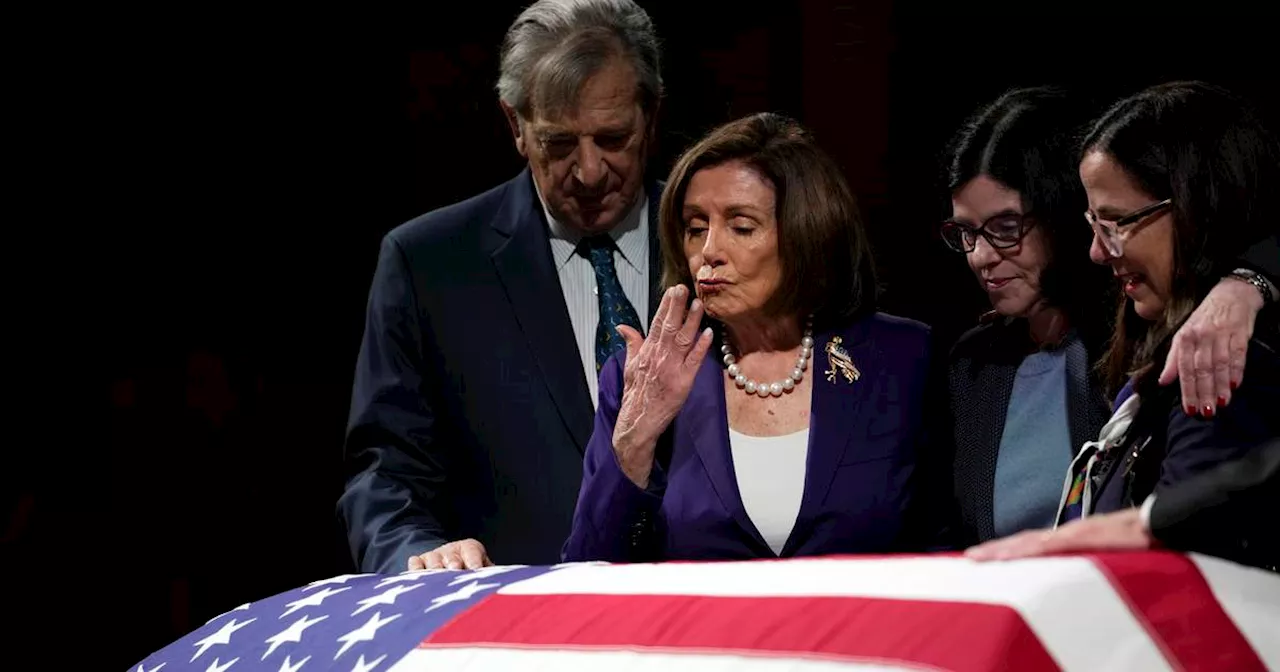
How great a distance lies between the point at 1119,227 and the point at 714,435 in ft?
2.32

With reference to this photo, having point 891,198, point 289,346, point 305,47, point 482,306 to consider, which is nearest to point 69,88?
point 305,47

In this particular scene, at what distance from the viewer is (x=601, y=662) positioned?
1759 millimetres

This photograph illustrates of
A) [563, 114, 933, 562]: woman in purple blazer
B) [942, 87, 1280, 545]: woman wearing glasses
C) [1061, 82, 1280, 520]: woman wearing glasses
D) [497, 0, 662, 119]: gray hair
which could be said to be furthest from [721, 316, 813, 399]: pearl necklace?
[497, 0, 662, 119]: gray hair

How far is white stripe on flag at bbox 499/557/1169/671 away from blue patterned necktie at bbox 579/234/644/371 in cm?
100

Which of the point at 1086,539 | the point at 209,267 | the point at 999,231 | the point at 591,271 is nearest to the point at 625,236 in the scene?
the point at 591,271

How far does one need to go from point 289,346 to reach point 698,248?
239 centimetres

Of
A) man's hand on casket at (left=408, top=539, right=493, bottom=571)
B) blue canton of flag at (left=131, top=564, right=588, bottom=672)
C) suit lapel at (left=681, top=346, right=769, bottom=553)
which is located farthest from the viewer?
man's hand on casket at (left=408, top=539, right=493, bottom=571)

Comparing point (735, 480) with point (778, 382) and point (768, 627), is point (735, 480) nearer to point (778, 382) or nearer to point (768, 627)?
point (778, 382)

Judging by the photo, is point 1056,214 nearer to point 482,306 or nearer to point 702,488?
point 702,488

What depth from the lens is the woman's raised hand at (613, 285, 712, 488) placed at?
7.78ft

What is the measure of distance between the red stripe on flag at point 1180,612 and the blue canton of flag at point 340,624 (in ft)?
2.76

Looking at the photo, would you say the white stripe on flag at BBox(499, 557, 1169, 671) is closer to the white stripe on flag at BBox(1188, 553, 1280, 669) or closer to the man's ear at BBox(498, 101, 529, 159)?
the white stripe on flag at BBox(1188, 553, 1280, 669)

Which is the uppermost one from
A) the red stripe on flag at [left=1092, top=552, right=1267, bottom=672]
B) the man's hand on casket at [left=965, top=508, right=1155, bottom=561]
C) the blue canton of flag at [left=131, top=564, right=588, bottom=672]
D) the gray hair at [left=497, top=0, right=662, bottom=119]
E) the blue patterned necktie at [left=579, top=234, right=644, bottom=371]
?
the gray hair at [left=497, top=0, right=662, bottom=119]

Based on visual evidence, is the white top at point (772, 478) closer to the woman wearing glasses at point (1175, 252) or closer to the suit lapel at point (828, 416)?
the suit lapel at point (828, 416)
